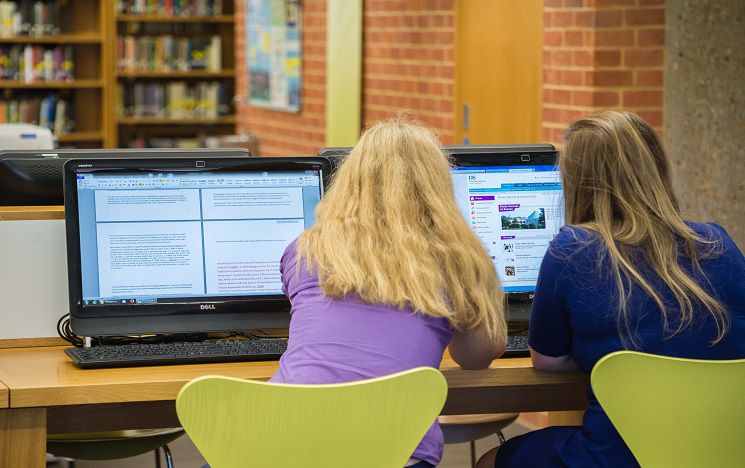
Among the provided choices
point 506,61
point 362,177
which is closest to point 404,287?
point 362,177

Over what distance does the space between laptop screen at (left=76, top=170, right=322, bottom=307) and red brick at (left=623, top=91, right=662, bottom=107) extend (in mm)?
2058

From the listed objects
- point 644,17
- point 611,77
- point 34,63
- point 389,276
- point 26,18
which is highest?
point 26,18

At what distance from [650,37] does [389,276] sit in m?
2.56

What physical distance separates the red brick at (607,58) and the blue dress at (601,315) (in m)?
2.13

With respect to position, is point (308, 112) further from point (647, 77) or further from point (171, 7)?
point (647, 77)

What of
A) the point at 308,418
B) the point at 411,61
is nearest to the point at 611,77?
the point at 411,61

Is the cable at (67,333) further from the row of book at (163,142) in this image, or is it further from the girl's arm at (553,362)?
the row of book at (163,142)

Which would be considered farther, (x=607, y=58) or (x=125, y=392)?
(x=607, y=58)

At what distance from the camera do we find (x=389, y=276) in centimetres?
210

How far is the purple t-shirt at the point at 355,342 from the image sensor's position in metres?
2.05

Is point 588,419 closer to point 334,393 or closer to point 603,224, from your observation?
point 603,224

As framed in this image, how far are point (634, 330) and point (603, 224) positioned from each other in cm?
21

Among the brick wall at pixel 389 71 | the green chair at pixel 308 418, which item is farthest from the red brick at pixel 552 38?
the green chair at pixel 308 418

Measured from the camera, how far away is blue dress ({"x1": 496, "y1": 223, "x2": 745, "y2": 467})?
2.18 meters
